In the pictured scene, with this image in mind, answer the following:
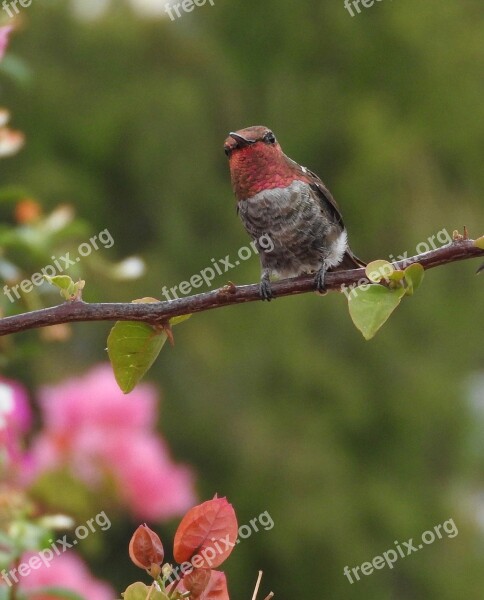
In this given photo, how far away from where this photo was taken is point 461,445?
7191 mm

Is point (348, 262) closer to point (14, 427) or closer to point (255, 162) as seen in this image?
point (255, 162)

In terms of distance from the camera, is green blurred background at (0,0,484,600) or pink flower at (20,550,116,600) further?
green blurred background at (0,0,484,600)

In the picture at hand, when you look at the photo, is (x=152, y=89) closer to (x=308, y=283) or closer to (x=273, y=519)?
(x=273, y=519)

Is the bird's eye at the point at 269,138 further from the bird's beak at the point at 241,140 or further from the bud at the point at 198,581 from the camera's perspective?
the bud at the point at 198,581

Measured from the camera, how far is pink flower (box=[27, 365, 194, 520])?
239cm

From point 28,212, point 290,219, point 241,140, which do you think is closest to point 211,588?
point 241,140

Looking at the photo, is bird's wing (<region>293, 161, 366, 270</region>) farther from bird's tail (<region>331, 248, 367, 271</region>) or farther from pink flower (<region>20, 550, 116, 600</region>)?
pink flower (<region>20, 550, 116, 600</region>)

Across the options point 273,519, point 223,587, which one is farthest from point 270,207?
point 273,519

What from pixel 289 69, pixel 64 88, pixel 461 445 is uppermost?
pixel 64 88

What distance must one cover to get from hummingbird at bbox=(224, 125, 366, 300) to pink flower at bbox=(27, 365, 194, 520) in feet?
1.64

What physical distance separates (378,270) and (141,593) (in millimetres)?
454

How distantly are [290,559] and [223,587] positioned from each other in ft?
18.5

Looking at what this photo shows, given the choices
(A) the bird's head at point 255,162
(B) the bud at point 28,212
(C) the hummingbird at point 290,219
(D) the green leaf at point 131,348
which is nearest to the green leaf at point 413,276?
(D) the green leaf at point 131,348

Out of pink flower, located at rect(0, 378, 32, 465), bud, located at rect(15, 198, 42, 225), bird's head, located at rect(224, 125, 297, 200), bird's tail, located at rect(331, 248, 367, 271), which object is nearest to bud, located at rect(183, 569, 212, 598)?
pink flower, located at rect(0, 378, 32, 465)
